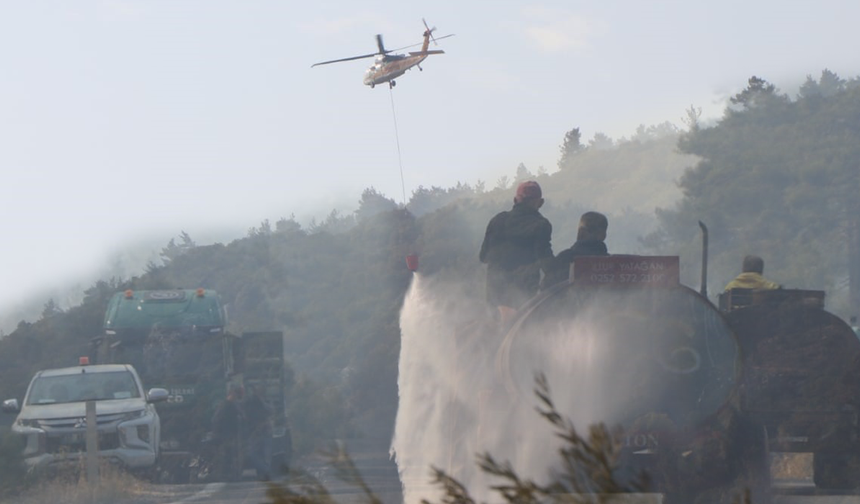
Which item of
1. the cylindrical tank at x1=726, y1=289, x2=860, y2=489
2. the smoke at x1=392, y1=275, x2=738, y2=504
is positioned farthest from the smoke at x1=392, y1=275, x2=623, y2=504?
the cylindrical tank at x1=726, y1=289, x2=860, y2=489

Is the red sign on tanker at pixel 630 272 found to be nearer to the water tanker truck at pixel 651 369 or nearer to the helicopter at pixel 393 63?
the water tanker truck at pixel 651 369

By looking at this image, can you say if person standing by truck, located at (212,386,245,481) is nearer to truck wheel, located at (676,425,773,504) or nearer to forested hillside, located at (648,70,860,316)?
truck wheel, located at (676,425,773,504)

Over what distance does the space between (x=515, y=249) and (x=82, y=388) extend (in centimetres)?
1239

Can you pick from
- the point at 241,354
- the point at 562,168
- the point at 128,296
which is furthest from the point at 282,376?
the point at 562,168

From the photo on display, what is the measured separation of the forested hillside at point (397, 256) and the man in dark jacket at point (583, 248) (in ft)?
73.0

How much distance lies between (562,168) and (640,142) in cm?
1255

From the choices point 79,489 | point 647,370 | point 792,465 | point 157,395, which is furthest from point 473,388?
point 157,395

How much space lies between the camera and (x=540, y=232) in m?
11.0

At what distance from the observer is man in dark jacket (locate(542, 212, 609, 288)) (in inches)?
408

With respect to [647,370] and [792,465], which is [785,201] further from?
[647,370]

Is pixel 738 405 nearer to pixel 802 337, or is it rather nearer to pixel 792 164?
pixel 802 337

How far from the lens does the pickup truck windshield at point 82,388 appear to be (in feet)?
70.6

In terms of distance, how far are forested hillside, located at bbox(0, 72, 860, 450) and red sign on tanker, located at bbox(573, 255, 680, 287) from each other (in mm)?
23862

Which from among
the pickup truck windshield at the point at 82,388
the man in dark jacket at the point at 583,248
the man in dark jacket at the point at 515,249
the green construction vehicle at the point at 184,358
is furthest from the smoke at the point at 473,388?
the green construction vehicle at the point at 184,358
